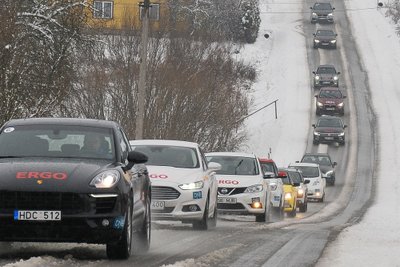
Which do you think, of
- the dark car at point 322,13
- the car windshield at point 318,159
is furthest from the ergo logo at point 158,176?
the dark car at point 322,13

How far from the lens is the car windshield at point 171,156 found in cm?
2078

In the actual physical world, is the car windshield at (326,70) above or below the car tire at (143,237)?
above

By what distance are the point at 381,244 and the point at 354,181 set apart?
3756 centimetres

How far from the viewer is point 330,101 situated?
72.4 meters

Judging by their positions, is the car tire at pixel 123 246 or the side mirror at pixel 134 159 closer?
the car tire at pixel 123 246

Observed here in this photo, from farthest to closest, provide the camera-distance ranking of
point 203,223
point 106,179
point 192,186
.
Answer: point 203,223 → point 192,186 → point 106,179

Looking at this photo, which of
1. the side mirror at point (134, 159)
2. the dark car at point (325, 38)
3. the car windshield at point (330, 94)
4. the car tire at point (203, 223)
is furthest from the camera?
the dark car at point (325, 38)

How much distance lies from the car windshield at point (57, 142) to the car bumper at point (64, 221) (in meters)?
1.18

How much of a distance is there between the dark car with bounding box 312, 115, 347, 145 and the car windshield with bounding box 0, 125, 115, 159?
2023 inches

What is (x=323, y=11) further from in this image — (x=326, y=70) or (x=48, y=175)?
(x=48, y=175)

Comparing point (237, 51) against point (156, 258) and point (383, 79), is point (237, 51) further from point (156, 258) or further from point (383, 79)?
point (156, 258)

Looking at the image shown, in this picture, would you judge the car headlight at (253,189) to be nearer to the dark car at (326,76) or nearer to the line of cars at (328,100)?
the line of cars at (328,100)

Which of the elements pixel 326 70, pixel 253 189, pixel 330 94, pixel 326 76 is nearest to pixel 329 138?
pixel 330 94

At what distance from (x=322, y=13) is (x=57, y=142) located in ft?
290
